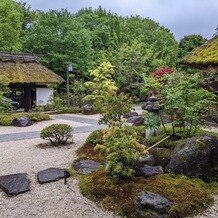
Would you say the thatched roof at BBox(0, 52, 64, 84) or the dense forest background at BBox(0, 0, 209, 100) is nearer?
the thatched roof at BBox(0, 52, 64, 84)

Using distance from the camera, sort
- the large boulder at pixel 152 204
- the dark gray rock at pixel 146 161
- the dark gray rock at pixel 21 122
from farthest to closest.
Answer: the dark gray rock at pixel 21 122, the dark gray rock at pixel 146 161, the large boulder at pixel 152 204

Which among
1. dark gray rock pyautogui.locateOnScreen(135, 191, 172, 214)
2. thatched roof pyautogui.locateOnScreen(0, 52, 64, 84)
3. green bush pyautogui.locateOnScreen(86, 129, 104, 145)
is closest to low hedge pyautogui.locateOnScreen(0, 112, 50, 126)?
thatched roof pyautogui.locateOnScreen(0, 52, 64, 84)

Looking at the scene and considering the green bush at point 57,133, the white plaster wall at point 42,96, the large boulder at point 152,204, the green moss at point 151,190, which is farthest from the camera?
the white plaster wall at point 42,96

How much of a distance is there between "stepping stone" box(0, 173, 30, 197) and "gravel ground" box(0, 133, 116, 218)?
0.36 feet

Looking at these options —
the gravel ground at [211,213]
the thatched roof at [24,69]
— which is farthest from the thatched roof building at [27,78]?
the gravel ground at [211,213]

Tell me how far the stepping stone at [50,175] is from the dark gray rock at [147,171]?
1.66 metres

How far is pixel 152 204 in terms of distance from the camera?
5.11 metres

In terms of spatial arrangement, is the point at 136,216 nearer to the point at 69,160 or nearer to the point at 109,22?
the point at 69,160

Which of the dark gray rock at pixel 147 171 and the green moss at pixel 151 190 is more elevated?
the dark gray rock at pixel 147 171

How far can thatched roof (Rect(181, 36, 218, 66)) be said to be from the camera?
12883mm

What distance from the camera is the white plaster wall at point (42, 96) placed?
23.7m

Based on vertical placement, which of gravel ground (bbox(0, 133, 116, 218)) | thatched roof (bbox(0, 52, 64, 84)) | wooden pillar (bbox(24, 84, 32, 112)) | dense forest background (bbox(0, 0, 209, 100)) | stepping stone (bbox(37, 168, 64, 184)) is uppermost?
dense forest background (bbox(0, 0, 209, 100))

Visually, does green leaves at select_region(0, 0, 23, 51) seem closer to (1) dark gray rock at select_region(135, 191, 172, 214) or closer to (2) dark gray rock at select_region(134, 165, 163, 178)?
(2) dark gray rock at select_region(134, 165, 163, 178)

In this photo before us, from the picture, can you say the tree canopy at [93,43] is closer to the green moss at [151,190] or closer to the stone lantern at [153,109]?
the stone lantern at [153,109]
